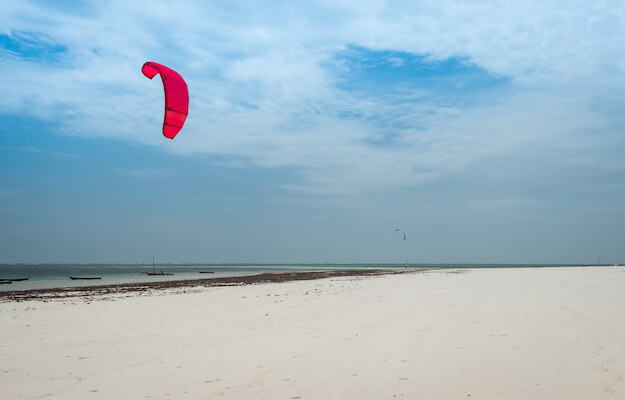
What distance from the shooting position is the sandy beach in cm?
502

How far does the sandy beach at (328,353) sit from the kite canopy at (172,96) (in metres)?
4.96

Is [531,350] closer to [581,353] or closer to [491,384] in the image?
[581,353]

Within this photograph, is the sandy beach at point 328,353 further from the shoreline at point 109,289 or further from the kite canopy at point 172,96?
the shoreline at point 109,289

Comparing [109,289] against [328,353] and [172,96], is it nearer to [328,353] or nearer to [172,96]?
[172,96]

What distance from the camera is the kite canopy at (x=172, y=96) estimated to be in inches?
471

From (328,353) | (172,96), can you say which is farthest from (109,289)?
(328,353)

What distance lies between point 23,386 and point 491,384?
5341mm

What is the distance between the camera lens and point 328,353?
6.66 m

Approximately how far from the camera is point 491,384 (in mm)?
5066

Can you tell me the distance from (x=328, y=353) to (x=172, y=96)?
826 centimetres

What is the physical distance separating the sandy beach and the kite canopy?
4.96 meters

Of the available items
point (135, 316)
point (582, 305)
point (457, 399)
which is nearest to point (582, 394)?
point (457, 399)

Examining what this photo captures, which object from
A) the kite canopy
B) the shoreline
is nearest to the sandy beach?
the kite canopy

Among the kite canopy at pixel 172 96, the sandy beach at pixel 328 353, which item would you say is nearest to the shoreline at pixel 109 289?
the sandy beach at pixel 328 353
